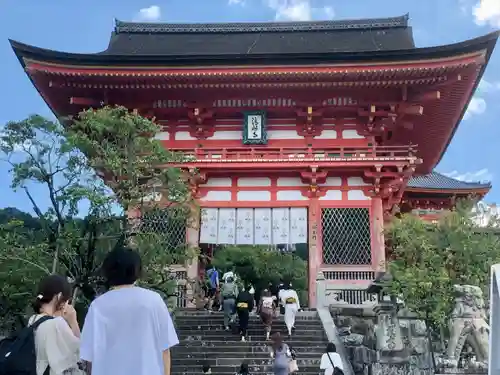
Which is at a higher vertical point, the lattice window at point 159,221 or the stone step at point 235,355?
the lattice window at point 159,221

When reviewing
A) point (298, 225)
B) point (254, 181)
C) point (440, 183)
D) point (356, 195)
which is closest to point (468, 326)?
point (298, 225)

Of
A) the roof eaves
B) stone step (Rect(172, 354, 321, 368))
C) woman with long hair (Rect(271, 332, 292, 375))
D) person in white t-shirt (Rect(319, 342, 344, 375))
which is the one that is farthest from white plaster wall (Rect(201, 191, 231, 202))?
person in white t-shirt (Rect(319, 342, 344, 375))

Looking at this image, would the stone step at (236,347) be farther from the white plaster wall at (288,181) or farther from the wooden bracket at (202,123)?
the wooden bracket at (202,123)

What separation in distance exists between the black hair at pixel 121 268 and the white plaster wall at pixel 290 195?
47.1 feet

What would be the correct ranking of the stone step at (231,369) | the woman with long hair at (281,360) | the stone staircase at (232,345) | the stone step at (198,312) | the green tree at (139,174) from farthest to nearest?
the stone step at (198,312), the stone staircase at (232,345), the stone step at (231,369), the green tree at (139,174), the woman with long hair at (281,360)

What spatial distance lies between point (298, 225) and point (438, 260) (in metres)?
4.48

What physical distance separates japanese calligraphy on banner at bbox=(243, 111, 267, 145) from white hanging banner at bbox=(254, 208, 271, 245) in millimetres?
2112

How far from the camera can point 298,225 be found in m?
17.5

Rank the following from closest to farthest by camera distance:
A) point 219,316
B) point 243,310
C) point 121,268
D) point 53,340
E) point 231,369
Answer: point 121,268, point 53,340, point 231,369, point 243,310, point 219,316

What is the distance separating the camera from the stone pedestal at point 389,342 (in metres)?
10.2

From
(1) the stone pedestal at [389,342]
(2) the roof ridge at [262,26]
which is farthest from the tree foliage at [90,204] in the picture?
(2) the roof ridge at [262,26]

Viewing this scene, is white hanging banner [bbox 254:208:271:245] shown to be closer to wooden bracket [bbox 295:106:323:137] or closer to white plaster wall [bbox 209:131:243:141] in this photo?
white plaster wall [bbox 209:131:243:141]

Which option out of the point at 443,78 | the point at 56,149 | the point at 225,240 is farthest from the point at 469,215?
the point at 56,149

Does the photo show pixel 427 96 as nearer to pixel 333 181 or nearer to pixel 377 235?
pixel 333 181
